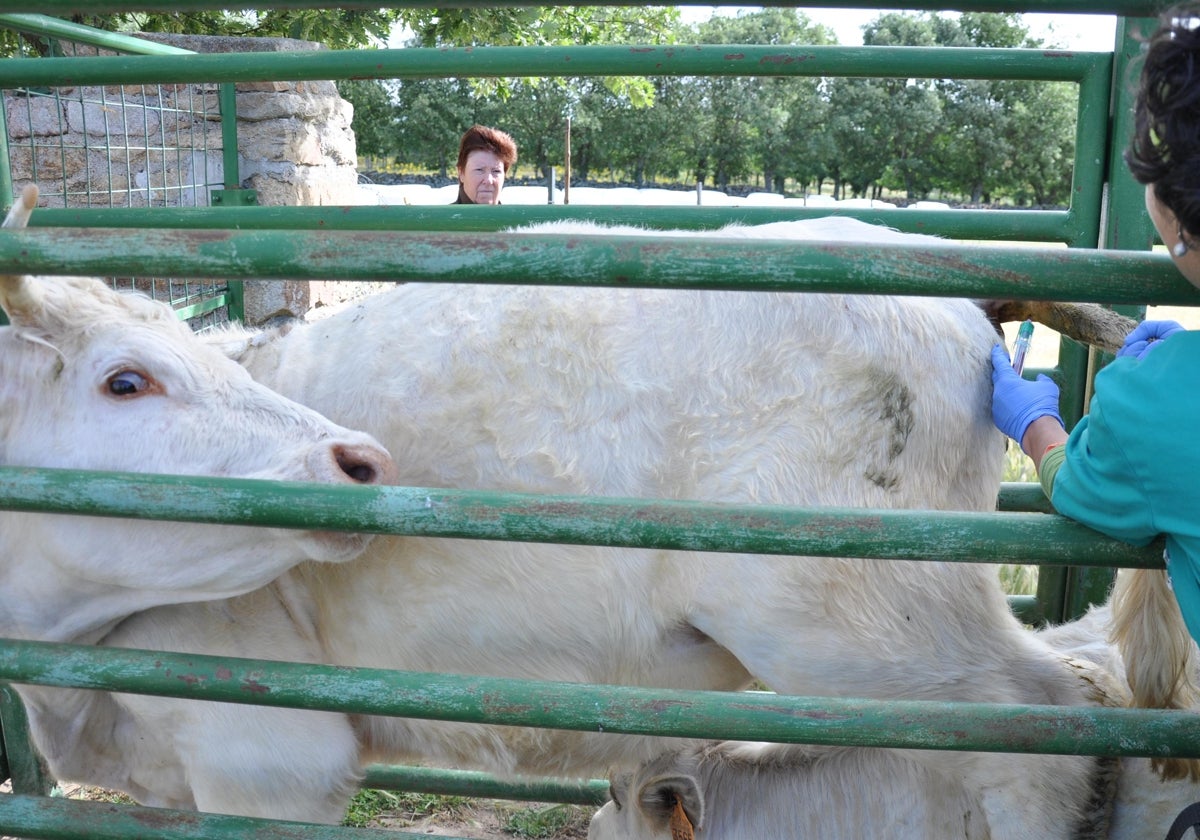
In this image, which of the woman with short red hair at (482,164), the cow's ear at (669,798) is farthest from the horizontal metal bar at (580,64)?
the woman with short red hair at (482,164)

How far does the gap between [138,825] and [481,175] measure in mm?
4259

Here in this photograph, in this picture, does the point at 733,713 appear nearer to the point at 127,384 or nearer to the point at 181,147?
the point at 127,384

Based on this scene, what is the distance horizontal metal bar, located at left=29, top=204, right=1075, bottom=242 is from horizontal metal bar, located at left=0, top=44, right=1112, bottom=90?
0.37 m

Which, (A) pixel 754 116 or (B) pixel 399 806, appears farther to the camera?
(A) pixel 754 116

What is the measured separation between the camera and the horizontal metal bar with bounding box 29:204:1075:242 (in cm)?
274

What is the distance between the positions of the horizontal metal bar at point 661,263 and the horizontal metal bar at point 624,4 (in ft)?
1.14

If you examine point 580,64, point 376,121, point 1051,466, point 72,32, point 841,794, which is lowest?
point 841,794

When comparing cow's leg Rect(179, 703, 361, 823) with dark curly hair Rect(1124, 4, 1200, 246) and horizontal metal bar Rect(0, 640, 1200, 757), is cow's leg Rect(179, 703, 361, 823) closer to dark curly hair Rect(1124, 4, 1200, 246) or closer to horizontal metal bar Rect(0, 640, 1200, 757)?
horizontal metal bar Rect(0, 640, 1200, 757)

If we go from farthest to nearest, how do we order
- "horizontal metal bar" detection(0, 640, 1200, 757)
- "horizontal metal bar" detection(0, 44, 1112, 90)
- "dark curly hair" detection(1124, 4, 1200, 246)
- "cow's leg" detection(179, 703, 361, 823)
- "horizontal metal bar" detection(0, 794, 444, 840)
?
"horizontal metal bar" detection(0, 44, 1112, 90)
"cow's leg" detection(179, 703, 361, 823)
"horizontal metal bar" detection(0, 794, 444, 840)
"horizontal metal bar" detection(0, 640, 1200, 757)
"dark curly hair" detection(1124, 4, 1200, 246)

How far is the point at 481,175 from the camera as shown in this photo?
541 centimetres

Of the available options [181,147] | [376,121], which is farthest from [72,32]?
[376,121]

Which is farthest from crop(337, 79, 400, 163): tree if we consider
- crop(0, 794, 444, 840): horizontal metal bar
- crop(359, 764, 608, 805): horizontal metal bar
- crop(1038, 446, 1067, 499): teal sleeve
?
crop(1038, 446, 1067, 499): teal sleeve

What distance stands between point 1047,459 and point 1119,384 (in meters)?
0.27

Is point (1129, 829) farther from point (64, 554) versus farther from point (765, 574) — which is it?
point (64, 554)
